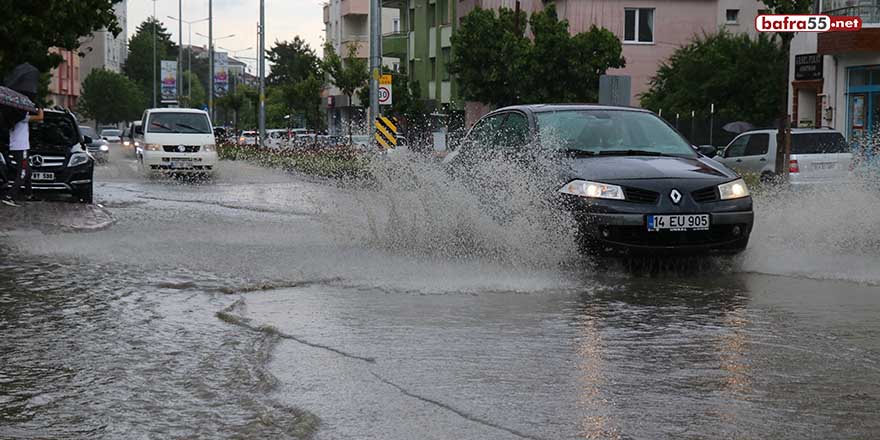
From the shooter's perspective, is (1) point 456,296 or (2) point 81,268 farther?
(2) point 81,268

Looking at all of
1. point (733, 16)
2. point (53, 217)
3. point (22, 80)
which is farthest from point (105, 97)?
point (53, 217)

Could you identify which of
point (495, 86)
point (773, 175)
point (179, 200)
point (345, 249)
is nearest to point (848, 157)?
point (773, 175)

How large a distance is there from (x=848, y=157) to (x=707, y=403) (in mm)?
18540

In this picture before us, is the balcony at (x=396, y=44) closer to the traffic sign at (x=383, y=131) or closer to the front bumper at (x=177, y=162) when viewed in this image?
the traffic sign at (x=383, y=131)

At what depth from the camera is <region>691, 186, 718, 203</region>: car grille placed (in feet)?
34.1

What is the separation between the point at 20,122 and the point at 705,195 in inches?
393

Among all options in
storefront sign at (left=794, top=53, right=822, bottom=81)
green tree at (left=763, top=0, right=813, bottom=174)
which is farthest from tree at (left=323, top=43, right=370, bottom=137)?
green tree at (left=763, top=0, right=813, bottom=174)

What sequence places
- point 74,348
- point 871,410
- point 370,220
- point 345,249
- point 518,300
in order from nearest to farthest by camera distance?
point 871,410 < point 74,348 < point 518,300 < point 345,249 < point 370,220

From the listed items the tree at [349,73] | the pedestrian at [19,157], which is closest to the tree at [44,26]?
the pedestrian at [19,157]

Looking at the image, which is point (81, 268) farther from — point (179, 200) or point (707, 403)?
point (179, 200)

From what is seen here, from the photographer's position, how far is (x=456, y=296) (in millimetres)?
9078

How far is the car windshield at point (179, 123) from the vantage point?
100ft

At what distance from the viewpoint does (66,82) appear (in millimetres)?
100312

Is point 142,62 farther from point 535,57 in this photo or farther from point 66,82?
point 535,57
